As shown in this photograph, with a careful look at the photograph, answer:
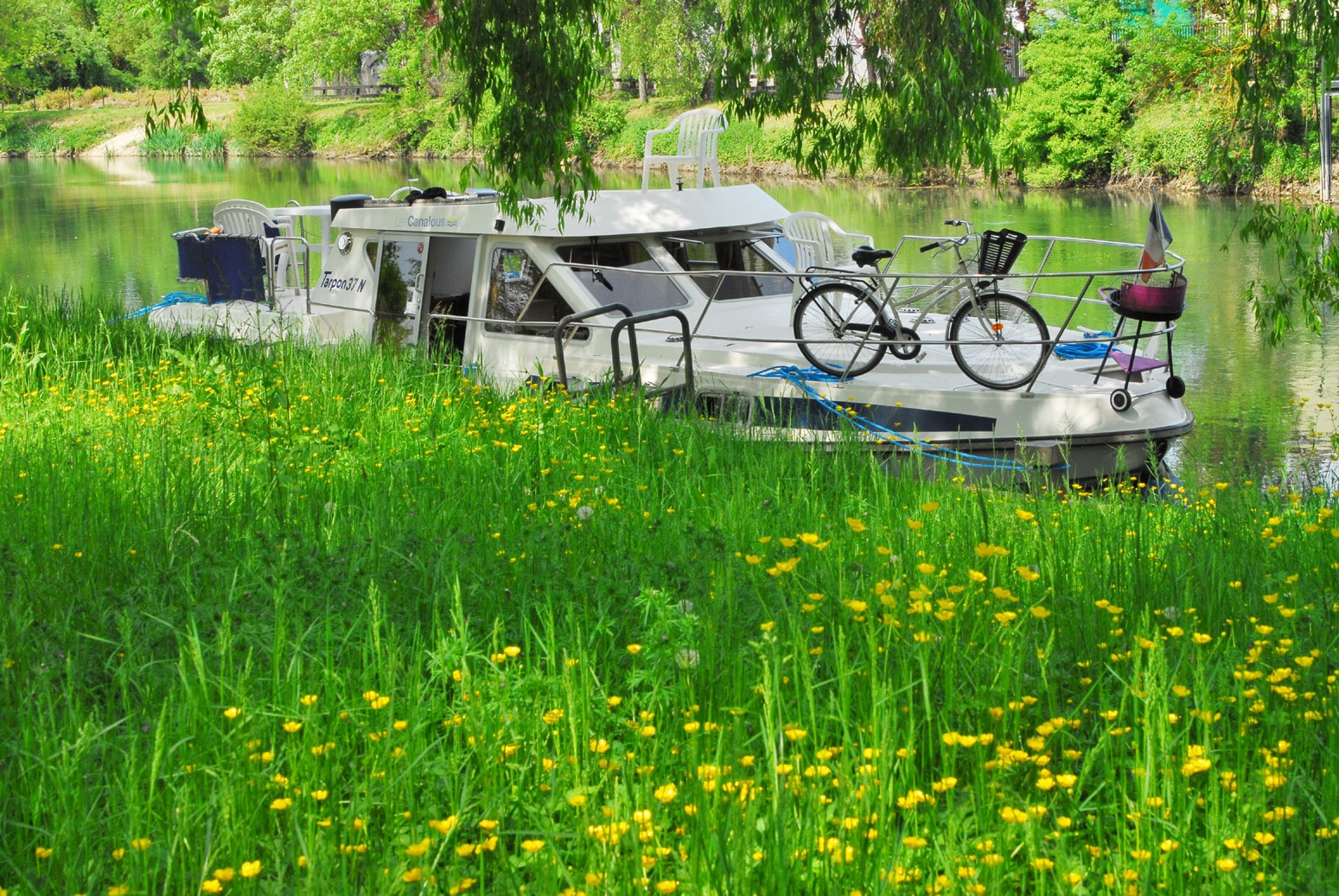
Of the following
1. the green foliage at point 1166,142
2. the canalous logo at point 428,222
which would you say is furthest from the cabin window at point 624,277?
the green foliage at point 1166,142

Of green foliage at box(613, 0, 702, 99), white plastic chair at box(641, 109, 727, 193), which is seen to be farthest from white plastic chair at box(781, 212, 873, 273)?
green foliage at box(613, 0, 702, 99)

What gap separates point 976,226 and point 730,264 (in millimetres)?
17655

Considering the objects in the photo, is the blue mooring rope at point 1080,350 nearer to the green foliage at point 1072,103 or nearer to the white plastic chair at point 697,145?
the white plastic chair at point 697,145

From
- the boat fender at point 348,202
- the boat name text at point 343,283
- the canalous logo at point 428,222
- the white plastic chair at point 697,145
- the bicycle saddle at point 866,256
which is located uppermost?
the white plastic chair at point 697,145

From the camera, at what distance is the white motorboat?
8.59 m

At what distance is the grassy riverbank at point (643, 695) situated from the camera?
2633 millimetres

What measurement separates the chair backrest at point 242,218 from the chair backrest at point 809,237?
Answer: 5626 mm

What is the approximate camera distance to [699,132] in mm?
11789

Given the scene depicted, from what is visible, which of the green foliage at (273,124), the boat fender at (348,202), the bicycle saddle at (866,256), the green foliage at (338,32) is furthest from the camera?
the green foliage at (273,124)

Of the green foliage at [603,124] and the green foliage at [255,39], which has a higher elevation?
the green foliage at [255,39]

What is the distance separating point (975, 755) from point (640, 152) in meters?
50.1

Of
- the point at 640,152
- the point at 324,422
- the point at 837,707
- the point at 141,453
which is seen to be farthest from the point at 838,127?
the point at 640,152

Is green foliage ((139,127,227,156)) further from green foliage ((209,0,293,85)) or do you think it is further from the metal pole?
the metal pole

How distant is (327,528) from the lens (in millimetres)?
5160
